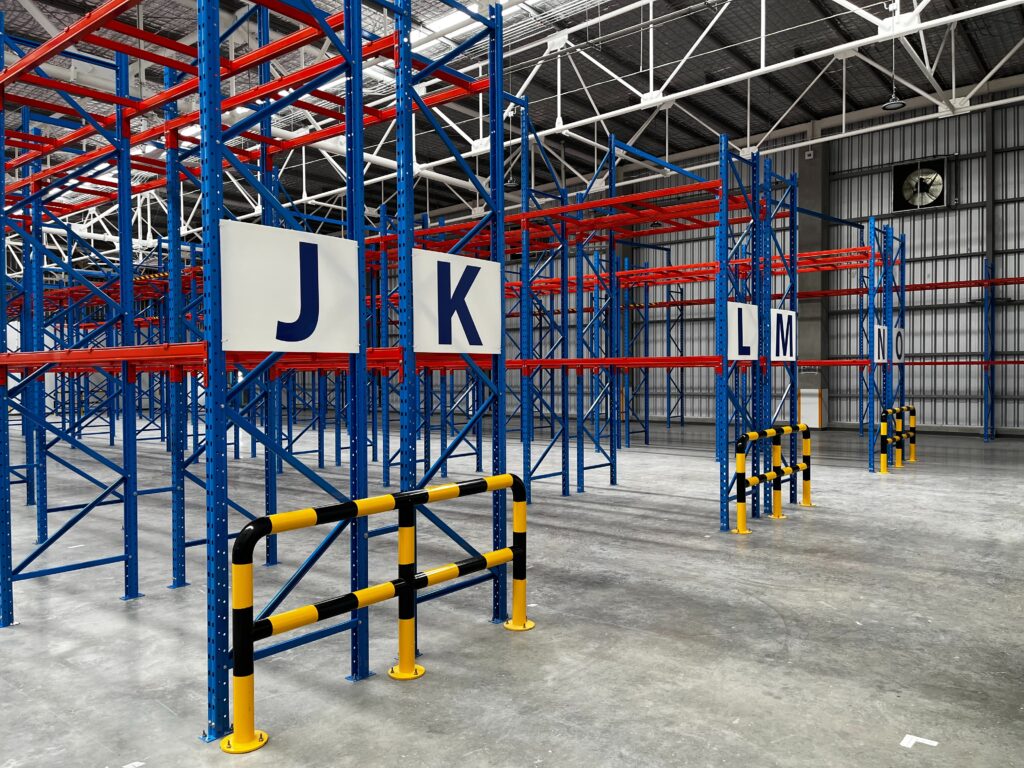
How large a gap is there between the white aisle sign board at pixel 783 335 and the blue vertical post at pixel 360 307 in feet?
24.8

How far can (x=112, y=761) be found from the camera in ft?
13.0

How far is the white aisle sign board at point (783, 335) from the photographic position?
1100 centimetres

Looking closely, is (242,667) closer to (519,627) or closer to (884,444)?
(519,627)

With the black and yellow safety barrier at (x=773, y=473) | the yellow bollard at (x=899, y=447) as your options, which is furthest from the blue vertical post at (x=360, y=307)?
the yellow bollard at (x=899, y=447)

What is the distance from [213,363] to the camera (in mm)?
4145

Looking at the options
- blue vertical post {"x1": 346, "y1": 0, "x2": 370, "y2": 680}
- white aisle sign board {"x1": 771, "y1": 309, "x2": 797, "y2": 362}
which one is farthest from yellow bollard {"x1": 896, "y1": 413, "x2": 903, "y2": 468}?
blue vertical post {"x1": 346, "y1": 0, "x2": 370, "y2": 680}

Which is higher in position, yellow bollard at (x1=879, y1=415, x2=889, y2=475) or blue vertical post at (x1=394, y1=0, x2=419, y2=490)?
blue vertical post at (x1=394, y1=0, x2=419, y2=490)

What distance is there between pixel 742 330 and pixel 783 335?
1.44 metres

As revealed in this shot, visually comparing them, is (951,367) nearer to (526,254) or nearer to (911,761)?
(526,254)

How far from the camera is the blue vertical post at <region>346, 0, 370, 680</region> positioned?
4.94m

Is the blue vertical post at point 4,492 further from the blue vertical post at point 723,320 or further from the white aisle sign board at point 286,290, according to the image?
the blue vertical post at point 723,320

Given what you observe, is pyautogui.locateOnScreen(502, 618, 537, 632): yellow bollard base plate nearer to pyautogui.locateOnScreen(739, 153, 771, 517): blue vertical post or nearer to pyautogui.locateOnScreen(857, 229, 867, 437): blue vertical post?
pyautogui.locateOnScreen(739, 153, 771, 517): blue vertical post

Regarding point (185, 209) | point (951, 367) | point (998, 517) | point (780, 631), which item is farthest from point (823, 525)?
point (185, 209)

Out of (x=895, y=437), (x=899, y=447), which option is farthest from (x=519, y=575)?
(x=899, y=447)
